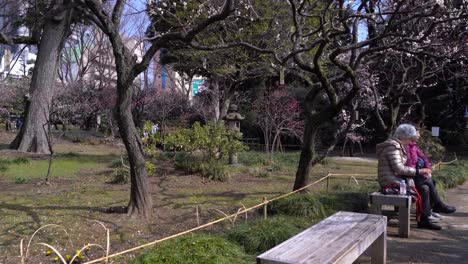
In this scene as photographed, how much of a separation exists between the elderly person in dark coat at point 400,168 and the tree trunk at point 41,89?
1241 cm

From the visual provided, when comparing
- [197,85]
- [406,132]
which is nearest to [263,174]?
[406,132]

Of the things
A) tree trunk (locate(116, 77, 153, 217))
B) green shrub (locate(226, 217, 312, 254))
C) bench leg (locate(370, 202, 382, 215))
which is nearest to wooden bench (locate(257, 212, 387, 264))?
green shrub (locate(226, 217, 312, 254))

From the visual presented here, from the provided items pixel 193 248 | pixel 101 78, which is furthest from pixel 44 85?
pixel 101 78

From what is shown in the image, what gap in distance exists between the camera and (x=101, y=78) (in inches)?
1373

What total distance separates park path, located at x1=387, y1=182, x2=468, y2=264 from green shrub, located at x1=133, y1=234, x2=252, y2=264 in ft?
6.12

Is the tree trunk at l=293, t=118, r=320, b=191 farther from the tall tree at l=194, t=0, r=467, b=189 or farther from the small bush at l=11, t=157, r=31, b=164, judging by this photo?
the small bush at l=11, t=157, r=31, b=164

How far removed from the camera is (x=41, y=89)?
15.5 m

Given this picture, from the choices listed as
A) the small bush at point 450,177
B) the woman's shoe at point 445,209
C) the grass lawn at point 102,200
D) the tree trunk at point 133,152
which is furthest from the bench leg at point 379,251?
the small bush at point 450,177

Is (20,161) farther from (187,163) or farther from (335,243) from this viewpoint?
(335,243)

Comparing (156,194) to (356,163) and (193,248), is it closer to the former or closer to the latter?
(193,248)

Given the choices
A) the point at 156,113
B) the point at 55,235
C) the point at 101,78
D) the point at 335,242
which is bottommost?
the point at 55,235

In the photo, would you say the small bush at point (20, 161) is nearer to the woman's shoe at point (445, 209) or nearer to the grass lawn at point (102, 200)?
the grass lawn at point (102, 200)

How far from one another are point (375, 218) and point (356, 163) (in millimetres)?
13757

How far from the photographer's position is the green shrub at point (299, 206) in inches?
243
